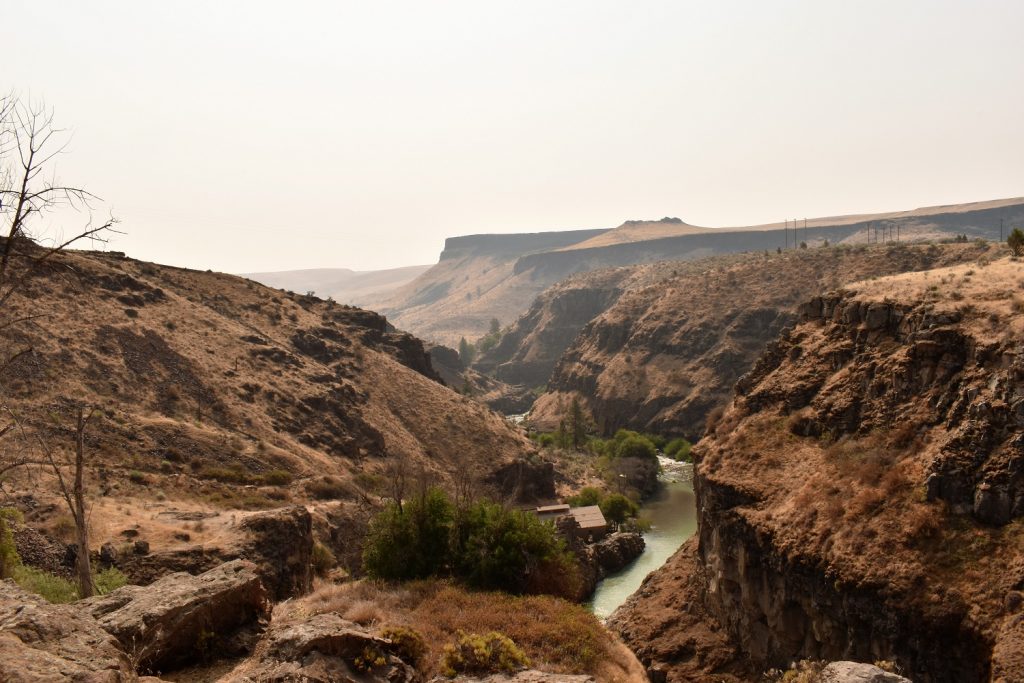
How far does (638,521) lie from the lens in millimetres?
64812

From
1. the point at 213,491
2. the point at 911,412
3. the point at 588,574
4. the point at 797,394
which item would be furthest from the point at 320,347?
the point at 911,412

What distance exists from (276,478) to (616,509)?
3126 centimetres

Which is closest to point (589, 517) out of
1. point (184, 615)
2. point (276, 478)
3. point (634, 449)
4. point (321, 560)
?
point (634, 449)

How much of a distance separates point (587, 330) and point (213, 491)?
4387 inches

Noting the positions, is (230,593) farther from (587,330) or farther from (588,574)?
(587,330)

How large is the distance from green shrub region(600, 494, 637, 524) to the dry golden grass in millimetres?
45731

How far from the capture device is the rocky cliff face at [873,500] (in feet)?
73.9

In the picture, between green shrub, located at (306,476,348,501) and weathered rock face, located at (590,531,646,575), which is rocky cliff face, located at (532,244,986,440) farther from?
green shrub, located at (306,476,348,501)

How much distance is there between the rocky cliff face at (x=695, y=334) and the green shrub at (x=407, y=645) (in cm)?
8916

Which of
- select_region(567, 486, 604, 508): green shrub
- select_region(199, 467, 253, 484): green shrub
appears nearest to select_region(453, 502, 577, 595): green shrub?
select_region(199, 467, 253, 484): green shrub

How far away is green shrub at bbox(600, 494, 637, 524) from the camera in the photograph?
6488 centimetres

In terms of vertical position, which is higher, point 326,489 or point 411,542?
point 411,542

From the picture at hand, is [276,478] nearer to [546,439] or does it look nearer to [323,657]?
[323,657]

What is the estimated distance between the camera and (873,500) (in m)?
26.9
